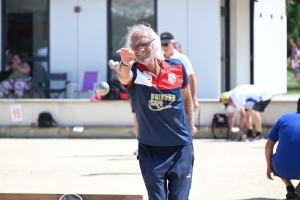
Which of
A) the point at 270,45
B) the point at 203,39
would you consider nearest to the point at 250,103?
the point at 203,39

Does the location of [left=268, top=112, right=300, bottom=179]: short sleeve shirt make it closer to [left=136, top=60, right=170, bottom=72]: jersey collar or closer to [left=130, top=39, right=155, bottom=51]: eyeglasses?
[left=136, top=60, right=170, bottom=72]: jersey collar

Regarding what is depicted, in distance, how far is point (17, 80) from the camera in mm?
15984

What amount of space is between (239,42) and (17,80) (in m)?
5.26

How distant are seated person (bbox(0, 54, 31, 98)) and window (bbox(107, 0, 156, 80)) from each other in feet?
6.28

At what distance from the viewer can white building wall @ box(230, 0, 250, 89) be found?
16.8m

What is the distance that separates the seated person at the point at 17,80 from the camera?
1578cm

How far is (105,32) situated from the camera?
52.5 ft

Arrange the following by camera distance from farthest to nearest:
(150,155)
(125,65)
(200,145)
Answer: (200,145) → (150,155) → (125,65)

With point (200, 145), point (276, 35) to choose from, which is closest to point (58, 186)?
point (200, 145)

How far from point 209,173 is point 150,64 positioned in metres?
4.56

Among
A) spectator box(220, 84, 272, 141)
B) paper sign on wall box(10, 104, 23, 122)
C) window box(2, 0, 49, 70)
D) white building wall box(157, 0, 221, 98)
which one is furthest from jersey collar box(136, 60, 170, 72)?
window box(2, 0, 49, 70)

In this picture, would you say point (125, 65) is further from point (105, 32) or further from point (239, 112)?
point (105, 32)

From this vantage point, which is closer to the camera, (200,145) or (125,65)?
(125,65)

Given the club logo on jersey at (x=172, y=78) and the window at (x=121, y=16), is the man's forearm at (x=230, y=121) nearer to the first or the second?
the window at (x=121, y=16)
